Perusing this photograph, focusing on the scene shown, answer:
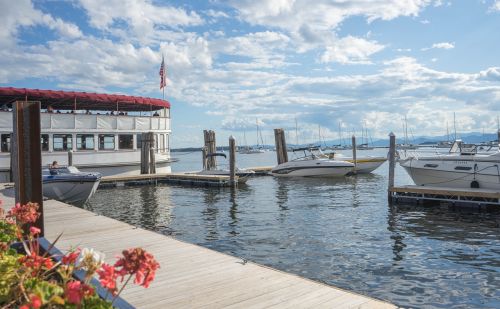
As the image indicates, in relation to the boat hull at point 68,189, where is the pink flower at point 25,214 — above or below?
above

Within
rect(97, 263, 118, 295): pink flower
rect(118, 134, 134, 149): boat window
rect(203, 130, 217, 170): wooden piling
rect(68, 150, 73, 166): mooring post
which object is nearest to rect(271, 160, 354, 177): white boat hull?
rect(203, 130, 217, 170): wooden piling

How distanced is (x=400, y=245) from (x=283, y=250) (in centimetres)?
340

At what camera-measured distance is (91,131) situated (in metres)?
28.9

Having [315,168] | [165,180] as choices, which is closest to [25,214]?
[165,180]

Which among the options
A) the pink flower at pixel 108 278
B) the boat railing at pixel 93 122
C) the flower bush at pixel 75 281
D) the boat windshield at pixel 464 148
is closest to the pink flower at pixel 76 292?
the flower bush at pixel 75 281

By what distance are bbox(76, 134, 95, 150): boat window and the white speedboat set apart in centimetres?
1976

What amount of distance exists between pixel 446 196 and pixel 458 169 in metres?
2.36

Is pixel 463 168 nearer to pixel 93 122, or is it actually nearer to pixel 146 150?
pixel 146 150

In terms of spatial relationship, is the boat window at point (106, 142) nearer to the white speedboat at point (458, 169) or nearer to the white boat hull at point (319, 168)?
the white boat hull at point (319, 168)

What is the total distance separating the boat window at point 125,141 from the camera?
3073cm

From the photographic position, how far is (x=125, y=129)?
30.8 metres

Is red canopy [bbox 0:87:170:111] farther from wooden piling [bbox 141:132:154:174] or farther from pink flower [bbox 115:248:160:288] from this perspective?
pink flower [bbox 115:248:160:288]

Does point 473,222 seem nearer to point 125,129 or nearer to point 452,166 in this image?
point 452,166

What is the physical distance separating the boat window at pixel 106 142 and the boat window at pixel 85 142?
664mm
